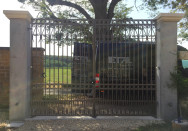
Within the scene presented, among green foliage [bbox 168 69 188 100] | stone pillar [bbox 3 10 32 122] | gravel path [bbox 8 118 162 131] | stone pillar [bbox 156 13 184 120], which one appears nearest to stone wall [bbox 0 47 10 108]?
stone pillar [bbox 3 10 32 122]

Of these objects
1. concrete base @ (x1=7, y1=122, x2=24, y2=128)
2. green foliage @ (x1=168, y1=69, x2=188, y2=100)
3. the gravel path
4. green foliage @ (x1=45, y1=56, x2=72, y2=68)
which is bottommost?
the gravel path

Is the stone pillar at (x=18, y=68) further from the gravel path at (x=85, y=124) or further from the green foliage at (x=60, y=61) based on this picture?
the green foliage at (x=60, y=61)

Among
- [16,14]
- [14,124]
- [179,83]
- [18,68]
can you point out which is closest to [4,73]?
[18,68]

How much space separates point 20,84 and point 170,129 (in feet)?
13.4

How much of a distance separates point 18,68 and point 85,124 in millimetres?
2397

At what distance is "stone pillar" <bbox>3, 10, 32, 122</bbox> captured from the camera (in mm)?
5258

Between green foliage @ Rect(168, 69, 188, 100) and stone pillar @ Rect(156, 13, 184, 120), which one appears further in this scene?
stone pillar @ Rect(156, 13, 184, 120)

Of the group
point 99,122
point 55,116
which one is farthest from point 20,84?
point 99,122

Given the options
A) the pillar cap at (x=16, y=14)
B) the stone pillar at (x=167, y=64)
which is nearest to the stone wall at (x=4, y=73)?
the pillar cap at (x=16, y=14)

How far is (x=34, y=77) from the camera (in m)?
6.77

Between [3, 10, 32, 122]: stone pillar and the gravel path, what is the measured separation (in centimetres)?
45

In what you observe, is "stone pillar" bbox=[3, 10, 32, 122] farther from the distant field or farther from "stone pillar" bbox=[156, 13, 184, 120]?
"stone pillar" bbox=[156, 13, 184, 120]

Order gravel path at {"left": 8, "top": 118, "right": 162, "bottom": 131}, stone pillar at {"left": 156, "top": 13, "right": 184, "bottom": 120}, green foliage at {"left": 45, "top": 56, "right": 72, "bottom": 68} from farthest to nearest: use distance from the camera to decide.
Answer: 1. green foliage at {"left": 45, "top": 56, "right": 72, "bottom": 68}
2. stone pillar at {"left": 156, "top": 13, "right": 184, "bottom": 120}
3. gravel path at {"left": 8, "top": 118, "right": 162, "bottom": 131}

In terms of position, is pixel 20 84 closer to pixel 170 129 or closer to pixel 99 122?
pixel 99 122
